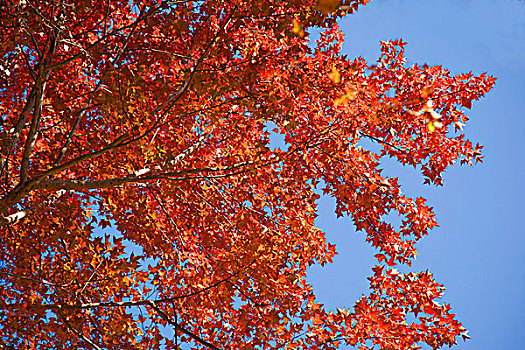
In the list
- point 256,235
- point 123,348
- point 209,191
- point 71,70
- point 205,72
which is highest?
point 71,70

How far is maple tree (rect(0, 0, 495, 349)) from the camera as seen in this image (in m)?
3.84

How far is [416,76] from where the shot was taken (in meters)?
5.02

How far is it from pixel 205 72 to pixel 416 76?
9.71 ft

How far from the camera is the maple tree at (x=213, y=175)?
151 inches

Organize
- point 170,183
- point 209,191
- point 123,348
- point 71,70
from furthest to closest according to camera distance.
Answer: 1. point 209,191
2. point 71,70
3. point 170,183
4. point 123,348

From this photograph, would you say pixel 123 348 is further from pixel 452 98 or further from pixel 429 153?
pixel 452 98

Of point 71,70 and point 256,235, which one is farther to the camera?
point 71,70

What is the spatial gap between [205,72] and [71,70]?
2.84 m

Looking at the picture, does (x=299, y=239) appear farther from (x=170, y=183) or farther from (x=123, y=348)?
(x=123, y=348)

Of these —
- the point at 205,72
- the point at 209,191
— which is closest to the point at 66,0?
the point at 205,72

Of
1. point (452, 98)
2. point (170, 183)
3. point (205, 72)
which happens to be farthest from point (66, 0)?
point (452, 98)

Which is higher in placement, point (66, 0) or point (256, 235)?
point (66, 0)

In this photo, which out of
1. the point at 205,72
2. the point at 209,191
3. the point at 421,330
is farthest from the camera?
the point at 209,191

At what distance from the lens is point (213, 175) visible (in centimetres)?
529
